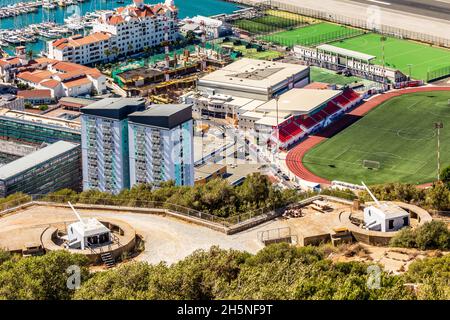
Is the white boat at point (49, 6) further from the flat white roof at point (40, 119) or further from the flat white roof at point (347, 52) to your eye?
the flat white roof at point (40, 119)

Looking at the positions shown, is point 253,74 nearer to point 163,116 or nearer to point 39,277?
point 163,116

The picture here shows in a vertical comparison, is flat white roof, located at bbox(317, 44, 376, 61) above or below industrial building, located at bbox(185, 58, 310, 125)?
above

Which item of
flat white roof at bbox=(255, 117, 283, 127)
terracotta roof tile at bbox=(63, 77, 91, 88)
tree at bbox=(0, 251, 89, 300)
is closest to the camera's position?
tree at bbox=(0, 251, 89, 300)

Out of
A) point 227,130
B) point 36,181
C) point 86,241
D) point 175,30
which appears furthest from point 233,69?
point 86,241

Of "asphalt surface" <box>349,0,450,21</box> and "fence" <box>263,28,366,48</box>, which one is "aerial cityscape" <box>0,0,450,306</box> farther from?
"asphalt surface" <box>349,0,450,21</box>

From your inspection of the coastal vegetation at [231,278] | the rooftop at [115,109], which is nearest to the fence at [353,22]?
the rooftop at [115,109]

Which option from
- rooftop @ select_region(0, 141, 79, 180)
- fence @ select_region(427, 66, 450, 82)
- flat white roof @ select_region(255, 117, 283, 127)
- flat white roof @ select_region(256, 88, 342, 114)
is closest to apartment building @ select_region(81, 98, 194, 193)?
rooftop @ select_region(0, 141, 79, 180)

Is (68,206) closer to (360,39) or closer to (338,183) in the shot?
(338,183)
